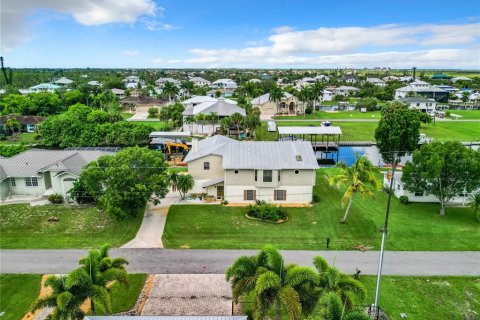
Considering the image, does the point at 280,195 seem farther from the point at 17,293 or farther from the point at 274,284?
the point at 17,293

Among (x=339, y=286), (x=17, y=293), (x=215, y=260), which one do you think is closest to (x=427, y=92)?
(x=215, y=260)

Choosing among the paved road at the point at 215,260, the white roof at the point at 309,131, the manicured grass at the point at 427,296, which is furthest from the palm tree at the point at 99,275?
the white roof at the point at 309,131

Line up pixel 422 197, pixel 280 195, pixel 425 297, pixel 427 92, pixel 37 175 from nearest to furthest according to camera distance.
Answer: pixel 425 297
pixel 280 195
pixel 422 197
pixel 37 175
pixel 427 92

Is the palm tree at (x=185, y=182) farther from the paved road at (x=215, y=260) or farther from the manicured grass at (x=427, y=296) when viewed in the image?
the manicured grass at (x=427, y=296)

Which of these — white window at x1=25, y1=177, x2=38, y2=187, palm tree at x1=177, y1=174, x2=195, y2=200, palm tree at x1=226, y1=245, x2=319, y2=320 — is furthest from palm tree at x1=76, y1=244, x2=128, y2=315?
white window at x1=25, y1=177, x2=38, y2=187

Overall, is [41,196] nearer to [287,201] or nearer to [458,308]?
[287,201]

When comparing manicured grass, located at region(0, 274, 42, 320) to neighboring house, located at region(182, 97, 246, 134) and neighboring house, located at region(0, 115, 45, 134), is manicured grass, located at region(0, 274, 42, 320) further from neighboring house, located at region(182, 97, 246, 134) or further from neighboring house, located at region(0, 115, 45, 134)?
neighboring house, located at region(0, 115, 45, 134)
